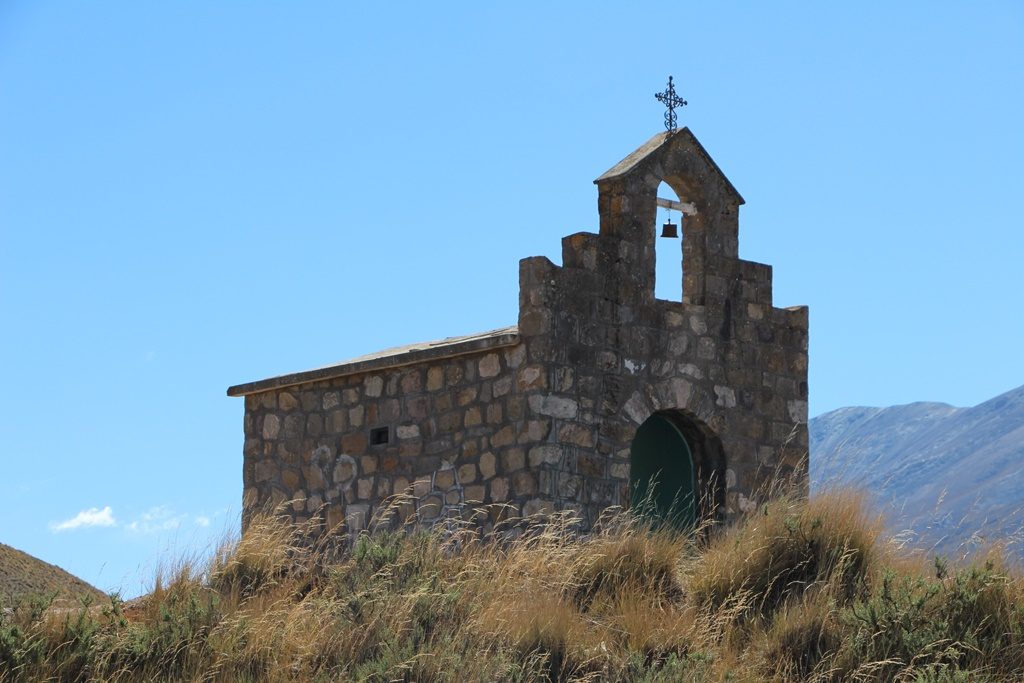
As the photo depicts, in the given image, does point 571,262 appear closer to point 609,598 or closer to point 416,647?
point 609,598

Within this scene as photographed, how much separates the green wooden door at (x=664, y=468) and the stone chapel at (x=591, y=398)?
2cm

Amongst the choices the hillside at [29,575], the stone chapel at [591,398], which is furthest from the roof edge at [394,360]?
the hillside at [29,575]

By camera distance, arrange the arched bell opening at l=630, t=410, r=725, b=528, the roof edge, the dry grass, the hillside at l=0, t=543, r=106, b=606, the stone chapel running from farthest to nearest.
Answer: the hillside at l=0, t=543, r=106, b=606
the arched bell opening at l=630, t=410, r=725, b=528
the roof edge
the stone chapel
the dry grass

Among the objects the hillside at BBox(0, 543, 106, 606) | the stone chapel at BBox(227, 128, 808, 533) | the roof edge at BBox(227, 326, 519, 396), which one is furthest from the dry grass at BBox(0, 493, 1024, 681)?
the hillside at BBox(0, 543, 106, 606)

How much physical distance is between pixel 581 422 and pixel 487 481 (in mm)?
1046

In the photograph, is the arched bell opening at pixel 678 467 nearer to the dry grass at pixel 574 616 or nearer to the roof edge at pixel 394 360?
the roof edge at pixel 394 360

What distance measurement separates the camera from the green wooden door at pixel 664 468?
15.2 metres

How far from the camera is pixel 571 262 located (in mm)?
14344

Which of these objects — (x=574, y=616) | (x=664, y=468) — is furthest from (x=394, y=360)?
(x=574, y=616)

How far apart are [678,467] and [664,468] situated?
0.14 meters

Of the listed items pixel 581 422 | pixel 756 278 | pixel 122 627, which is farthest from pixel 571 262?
pixel 122 627

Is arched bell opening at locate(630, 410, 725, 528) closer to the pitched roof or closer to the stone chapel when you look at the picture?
the stone chapel

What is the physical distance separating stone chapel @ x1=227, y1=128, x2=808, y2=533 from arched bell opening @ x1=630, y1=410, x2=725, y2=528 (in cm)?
2

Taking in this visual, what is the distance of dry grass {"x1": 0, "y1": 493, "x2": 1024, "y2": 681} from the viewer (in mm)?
10359
